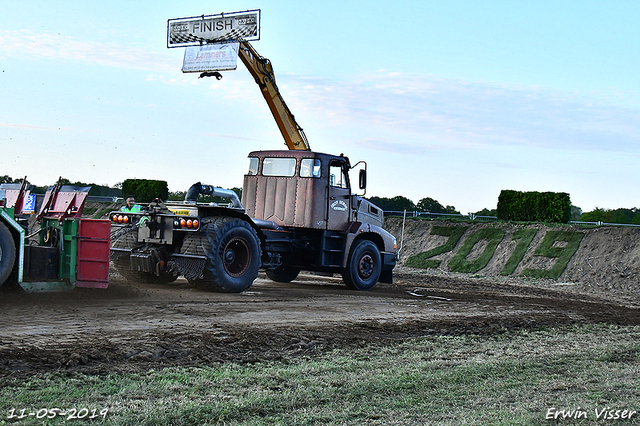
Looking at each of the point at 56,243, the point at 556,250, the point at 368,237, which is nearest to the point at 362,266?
the point at 368,237

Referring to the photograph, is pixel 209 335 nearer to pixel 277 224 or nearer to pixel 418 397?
pixel 418 397

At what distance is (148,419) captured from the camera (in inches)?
207

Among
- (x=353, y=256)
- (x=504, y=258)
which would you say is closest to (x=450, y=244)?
(x=504, y=258)

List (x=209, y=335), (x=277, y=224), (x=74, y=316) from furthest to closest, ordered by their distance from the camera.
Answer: (x=277, y=224)
(x=74, y=316)
(x=209, y=335)

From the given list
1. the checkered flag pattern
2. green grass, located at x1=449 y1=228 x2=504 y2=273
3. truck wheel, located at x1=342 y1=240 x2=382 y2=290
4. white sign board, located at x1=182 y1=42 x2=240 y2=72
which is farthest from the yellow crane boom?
green grass, located at x1=449 y1=228 x2=504 y2=273

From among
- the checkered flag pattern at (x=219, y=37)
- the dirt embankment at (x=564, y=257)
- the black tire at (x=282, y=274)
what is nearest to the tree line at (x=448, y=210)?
the dirt embankment at (x=564, y=257)

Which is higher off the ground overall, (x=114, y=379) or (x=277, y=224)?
(x=277, y=224)

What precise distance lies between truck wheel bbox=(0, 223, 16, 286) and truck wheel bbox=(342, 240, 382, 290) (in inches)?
331

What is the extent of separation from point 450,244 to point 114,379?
76.8 ft

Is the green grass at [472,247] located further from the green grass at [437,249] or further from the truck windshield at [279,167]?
the truck windshield at [279,167]

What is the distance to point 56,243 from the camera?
10461mm

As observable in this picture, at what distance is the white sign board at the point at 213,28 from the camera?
22516mm

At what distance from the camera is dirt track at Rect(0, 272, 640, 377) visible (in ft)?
24.3

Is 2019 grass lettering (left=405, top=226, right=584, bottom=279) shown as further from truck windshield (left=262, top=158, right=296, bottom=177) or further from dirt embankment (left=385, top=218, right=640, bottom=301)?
truck windshield (left=262, top=158, right=296, bottom=177)
